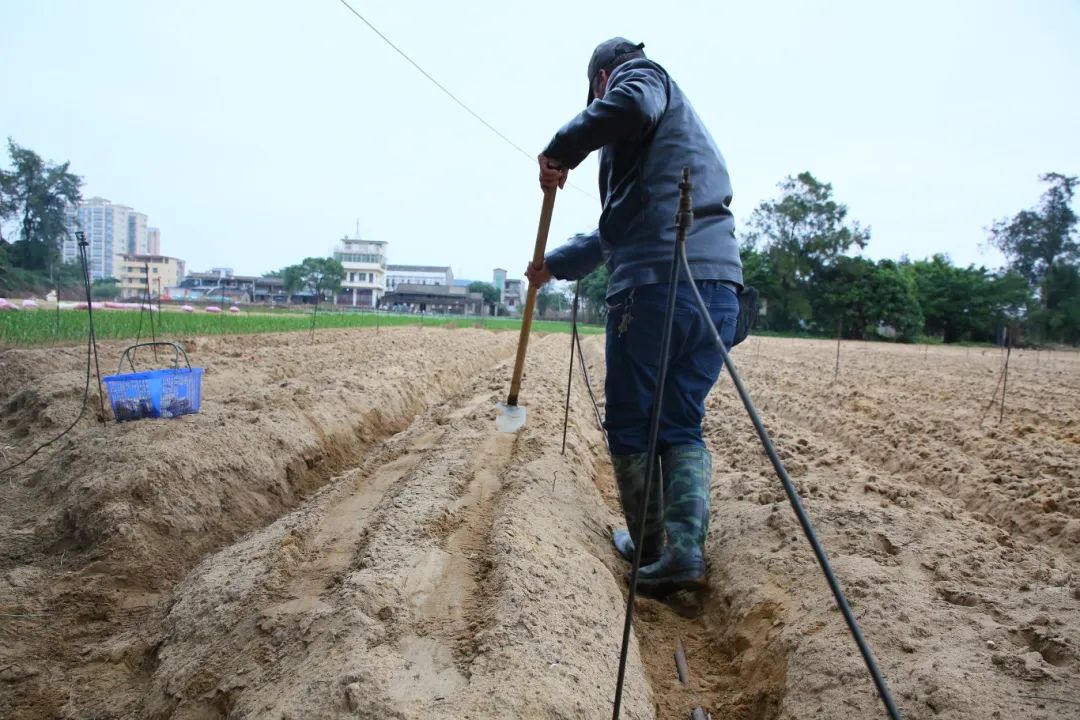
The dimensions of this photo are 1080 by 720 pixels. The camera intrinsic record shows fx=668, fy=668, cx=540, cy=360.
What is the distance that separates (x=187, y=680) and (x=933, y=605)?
2250 millimetres

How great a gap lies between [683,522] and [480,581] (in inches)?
33.0

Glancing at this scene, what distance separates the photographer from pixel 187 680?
1890 mm

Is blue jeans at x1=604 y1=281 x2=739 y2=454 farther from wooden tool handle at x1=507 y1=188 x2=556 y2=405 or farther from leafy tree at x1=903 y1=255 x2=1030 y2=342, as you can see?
leafy tree at x1=903 y1=255 x2=1030 y2=342

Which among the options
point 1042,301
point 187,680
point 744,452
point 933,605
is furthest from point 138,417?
point 1042,301

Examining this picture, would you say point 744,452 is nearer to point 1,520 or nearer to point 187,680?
point 187,680

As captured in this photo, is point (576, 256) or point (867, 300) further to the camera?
point (867, 300)

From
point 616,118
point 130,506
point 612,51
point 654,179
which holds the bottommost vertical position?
point 130,506

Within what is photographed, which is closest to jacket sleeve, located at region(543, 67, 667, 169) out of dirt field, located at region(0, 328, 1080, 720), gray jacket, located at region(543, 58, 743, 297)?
gray jacket, located at region(543, 58, 743, 297)

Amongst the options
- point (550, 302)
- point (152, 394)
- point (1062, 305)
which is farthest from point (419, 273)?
point (152, 394)

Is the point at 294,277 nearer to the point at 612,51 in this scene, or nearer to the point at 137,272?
the point at 137,272

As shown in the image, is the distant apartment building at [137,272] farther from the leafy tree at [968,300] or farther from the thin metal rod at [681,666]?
the leafy tree at [968,300]

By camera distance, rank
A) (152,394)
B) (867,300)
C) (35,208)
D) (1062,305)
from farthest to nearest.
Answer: (867,300) < (1062,305) < (35,208) < (152,394)

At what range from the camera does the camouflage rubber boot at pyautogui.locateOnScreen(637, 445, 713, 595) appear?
102 inches

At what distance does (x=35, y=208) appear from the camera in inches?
1062
